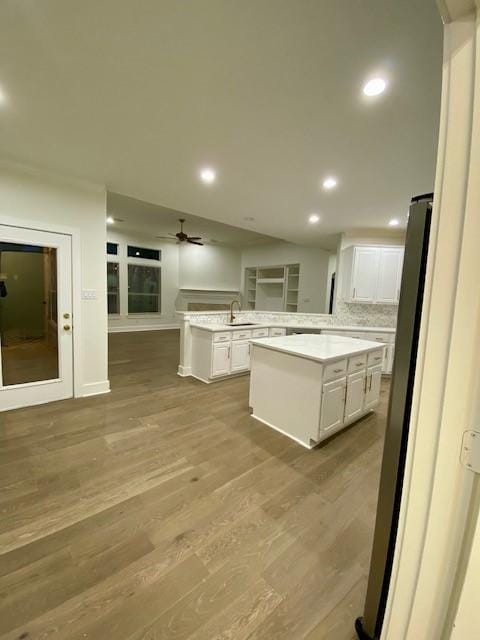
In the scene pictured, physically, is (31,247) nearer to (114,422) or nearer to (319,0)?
(114,422)

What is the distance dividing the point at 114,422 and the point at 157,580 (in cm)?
177

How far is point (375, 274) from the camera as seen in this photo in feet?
16.9

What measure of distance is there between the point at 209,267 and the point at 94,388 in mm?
6518

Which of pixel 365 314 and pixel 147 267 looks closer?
pixel 365 314

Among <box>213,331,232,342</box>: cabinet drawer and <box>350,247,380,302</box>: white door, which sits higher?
<box>350,247,380,302</box>: white door

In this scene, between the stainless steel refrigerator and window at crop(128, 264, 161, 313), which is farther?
window at crop(128, 264, 161, 313)

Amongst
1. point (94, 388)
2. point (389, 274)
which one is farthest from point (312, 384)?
point (389, 274)

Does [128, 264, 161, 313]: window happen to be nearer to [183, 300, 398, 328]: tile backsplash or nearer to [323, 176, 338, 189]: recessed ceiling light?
[183, 300, 398, 328]: tile backsplash

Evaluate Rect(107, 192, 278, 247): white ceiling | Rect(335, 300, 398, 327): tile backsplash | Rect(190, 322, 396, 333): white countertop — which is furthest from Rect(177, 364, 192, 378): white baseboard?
Rect(335, 300, 398, 327): tile backsplash

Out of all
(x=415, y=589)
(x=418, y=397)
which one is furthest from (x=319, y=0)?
(x=415, y=589)

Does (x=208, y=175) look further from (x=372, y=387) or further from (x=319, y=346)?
(x=372, y=387)

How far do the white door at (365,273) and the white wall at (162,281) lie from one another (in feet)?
19.4

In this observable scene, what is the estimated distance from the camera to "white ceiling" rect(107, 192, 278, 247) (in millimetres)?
5105

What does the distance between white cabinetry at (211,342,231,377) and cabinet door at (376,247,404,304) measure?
10.5 ft
